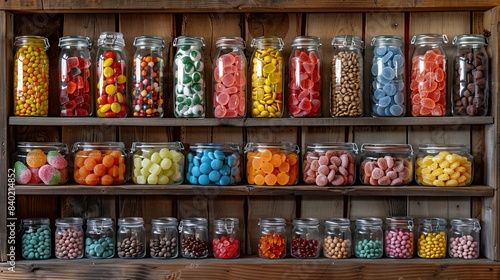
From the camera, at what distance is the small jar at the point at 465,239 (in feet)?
6.92

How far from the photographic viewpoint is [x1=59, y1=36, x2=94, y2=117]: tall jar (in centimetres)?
210

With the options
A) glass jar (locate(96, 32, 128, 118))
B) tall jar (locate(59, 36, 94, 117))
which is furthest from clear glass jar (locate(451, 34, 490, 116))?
tall jar (locate(59, 36, 94, 117))

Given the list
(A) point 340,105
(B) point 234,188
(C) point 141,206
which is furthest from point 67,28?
(A) point 340,105

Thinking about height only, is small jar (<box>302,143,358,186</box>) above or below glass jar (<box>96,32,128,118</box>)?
below

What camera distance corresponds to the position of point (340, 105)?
2.10m

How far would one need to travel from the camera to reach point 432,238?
2.11 m

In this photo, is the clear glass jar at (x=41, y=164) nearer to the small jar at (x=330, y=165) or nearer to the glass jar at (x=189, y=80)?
the glass jar at (x=189, y=80)

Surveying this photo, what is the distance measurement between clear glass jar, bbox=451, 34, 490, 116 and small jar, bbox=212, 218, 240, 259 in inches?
31.9

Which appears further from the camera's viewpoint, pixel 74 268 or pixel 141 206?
pixel 141 206

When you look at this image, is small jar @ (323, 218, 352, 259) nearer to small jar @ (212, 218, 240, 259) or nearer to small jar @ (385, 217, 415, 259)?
small jar @ (385, 217, 415, 259)

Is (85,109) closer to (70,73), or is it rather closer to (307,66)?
(70,73)

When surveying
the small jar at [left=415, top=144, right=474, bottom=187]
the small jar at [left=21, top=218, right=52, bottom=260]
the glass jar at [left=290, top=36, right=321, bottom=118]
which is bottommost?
the small jar at [left=21, top=218, right=52, bottom=260]

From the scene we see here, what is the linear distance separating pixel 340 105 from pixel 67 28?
965mm

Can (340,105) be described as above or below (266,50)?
below
